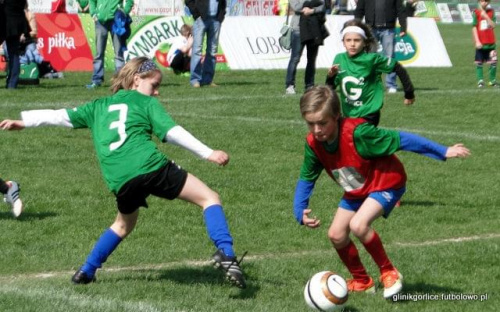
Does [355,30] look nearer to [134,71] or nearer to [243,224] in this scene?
[243,224]

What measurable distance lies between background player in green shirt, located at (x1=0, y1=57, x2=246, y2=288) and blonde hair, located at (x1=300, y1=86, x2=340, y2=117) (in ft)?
2.17

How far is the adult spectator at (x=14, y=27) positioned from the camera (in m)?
19.3

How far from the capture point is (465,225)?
991cm

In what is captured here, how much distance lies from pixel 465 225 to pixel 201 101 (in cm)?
904

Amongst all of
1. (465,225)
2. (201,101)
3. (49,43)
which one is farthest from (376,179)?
(49,43)

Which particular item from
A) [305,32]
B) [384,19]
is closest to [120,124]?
[305,32]

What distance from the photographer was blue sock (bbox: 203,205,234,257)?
6949 millimetres

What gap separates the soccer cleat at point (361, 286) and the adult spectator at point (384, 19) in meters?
12.7

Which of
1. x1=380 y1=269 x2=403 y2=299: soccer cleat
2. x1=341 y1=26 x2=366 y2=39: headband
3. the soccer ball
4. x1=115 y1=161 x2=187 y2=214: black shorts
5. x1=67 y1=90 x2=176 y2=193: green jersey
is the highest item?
x1=67 y1=90 x2=176 y2=193: green jersey

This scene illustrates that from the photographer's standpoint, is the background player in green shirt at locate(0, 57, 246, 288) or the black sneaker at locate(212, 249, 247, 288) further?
the background player in green shirt at locate(0, 57, 246, 288)

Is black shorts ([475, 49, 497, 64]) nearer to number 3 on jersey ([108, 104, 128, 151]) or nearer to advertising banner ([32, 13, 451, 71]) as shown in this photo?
advertising banner ([32, 13, 451, 71])

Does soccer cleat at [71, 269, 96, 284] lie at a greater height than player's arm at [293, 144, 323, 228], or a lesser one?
lesser

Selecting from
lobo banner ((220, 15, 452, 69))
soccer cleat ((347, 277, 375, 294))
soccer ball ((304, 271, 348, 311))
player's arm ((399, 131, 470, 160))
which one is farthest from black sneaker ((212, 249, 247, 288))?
lobo banner ((220, 15, 452, 69))

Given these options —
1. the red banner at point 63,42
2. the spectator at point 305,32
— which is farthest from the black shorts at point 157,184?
the red banner at point 63,42
